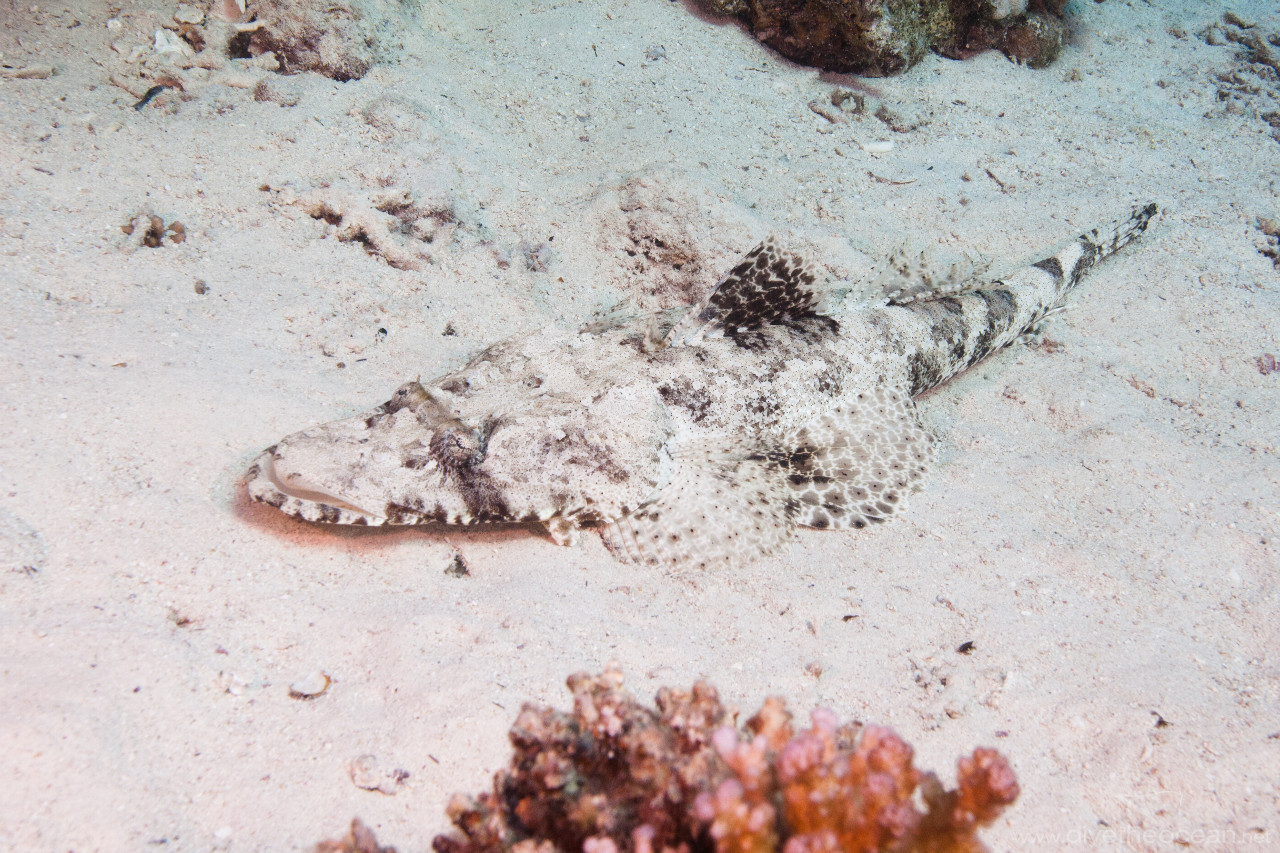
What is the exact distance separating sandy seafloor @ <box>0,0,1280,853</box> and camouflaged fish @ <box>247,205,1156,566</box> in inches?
8.7

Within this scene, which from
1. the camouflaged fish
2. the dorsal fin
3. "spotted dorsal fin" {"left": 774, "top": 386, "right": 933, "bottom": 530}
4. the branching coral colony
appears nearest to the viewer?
the branching coral colony

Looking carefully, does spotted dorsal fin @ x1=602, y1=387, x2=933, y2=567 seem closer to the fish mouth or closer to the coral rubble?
the fish mouth

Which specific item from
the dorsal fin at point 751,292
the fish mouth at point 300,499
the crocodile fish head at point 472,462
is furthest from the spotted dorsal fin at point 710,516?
the fish mouth at point 300,499

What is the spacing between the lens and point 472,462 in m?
3.39

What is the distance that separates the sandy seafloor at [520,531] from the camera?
2.50 metres

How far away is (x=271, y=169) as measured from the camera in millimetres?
4879

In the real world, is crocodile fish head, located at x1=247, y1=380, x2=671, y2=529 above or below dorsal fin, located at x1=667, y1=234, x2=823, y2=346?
below

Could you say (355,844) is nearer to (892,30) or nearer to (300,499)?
(300,499)

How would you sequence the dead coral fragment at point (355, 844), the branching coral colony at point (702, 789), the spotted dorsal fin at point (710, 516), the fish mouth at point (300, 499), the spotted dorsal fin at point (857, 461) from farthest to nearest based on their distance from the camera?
1. the spotted dorsal fin at point (857, 461)
2. the spotted dorsal fin at point (710, 516)
3. the fish mouth at point (300, 499)
4. the dead coral fragment at point (355, 844)
5. the branching coral colony at point (702, 789)

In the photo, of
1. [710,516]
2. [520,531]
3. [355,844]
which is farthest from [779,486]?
[355,844]

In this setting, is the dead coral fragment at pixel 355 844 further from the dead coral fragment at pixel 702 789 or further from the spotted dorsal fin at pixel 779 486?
the spotted dorsal fin at pixel 779 486

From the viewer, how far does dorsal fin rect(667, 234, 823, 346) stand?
13.5 feet

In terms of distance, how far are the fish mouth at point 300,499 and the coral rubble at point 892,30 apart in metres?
6.45

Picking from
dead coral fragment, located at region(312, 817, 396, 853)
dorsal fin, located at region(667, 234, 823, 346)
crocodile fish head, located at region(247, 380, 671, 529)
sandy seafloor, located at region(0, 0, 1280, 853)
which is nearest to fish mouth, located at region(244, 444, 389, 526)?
crocodile fish head, located at region(247, 380, 671, 529)
